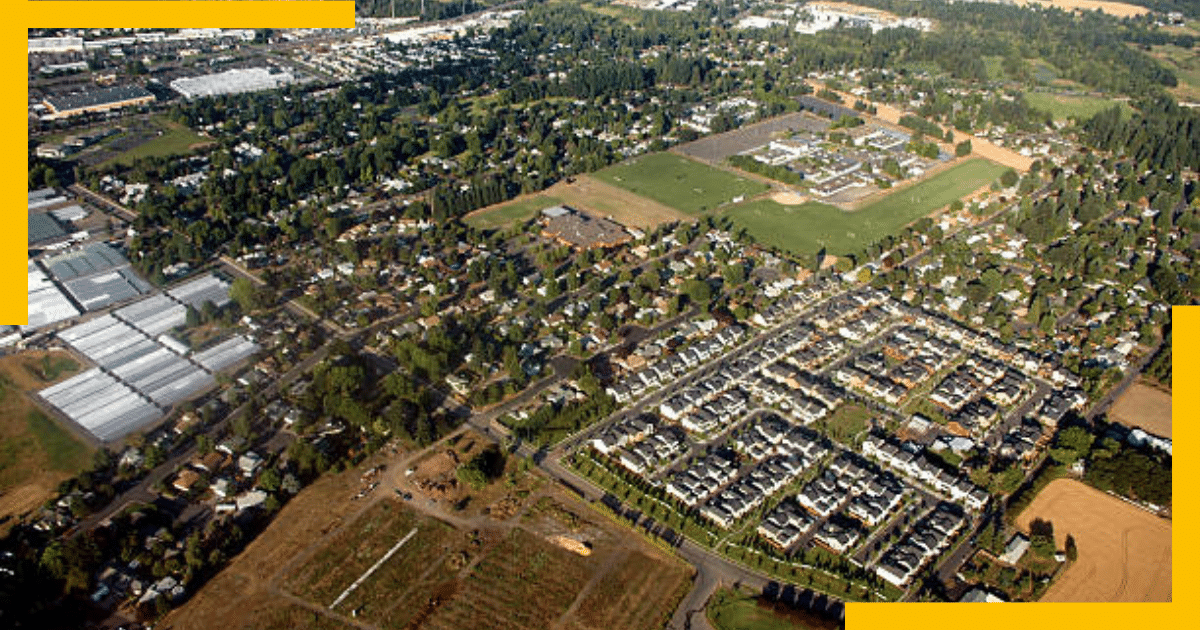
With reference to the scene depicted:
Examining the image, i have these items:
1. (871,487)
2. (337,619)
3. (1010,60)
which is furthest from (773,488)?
(1010,60)

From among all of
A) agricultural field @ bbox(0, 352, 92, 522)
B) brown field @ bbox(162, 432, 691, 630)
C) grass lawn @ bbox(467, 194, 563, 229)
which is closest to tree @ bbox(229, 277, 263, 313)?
agricultural field @ bbox(0, 352, 92, 522)

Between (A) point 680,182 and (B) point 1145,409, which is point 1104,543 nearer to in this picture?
(B) point 1145,409

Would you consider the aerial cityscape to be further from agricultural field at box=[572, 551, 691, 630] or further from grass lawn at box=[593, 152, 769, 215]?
grass lawn at box=[593, 152, 769, 215]

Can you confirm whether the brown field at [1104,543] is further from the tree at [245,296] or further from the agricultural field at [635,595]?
the tree at [245,296]

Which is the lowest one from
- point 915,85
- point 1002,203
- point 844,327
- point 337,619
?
point 337,619

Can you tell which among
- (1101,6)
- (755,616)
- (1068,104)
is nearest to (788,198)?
(755,616)

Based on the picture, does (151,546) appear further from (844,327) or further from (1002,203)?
(1002,203)
